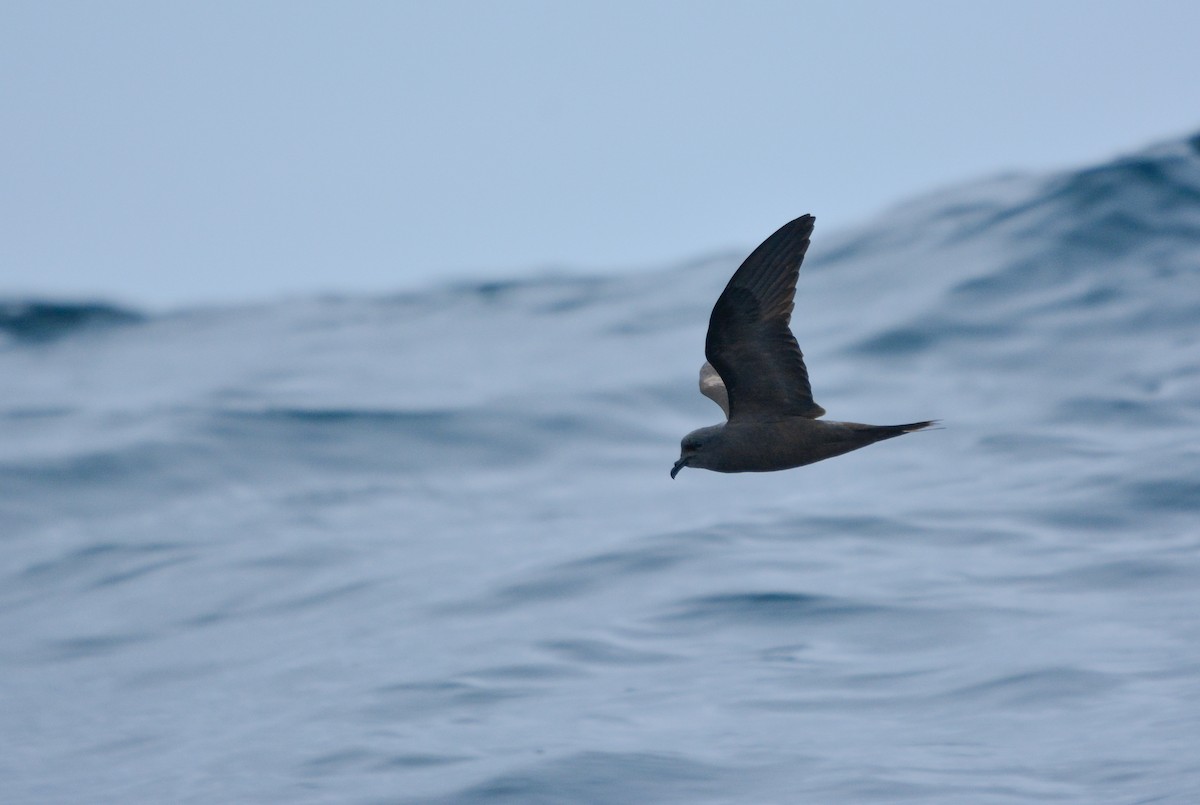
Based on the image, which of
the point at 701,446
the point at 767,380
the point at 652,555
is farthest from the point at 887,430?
the point at 652,555

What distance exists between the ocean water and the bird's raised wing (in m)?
3.17

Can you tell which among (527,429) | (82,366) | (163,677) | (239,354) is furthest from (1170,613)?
(82,366)

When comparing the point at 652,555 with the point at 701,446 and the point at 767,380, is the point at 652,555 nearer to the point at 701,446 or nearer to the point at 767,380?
the point at 701,446

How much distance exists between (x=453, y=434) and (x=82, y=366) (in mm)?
14449

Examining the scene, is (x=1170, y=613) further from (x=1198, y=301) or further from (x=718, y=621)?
(x=1198, y=301)

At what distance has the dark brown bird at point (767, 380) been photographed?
22.2 feet

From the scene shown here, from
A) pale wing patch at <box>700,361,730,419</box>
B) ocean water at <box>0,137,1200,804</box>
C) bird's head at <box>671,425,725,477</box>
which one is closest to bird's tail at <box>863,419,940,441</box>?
bird's head at <box>671,425,725,477</box>

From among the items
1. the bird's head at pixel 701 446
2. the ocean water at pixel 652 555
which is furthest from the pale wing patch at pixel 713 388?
the ocean water at pixel 652 555

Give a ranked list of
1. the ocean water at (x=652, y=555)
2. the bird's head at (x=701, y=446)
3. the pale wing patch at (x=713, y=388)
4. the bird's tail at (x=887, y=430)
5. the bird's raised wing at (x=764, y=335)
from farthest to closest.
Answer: the ocean water at (x=652, y=555)
the pale wing patch at (x=713, y=388)
the bird's head at (x=701, y=446)
the bird's raised wing at (x=764, y=335)
the bird's tail at (x=887, y=430)

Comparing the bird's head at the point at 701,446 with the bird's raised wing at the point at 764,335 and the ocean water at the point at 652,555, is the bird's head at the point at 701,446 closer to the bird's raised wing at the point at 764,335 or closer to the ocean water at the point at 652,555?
the bird's raised wing at the point at 764,335

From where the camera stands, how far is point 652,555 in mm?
15070

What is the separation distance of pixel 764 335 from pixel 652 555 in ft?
27.5

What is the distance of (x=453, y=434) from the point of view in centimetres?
2402

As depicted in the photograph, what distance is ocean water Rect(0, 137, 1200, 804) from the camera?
1023 cm
